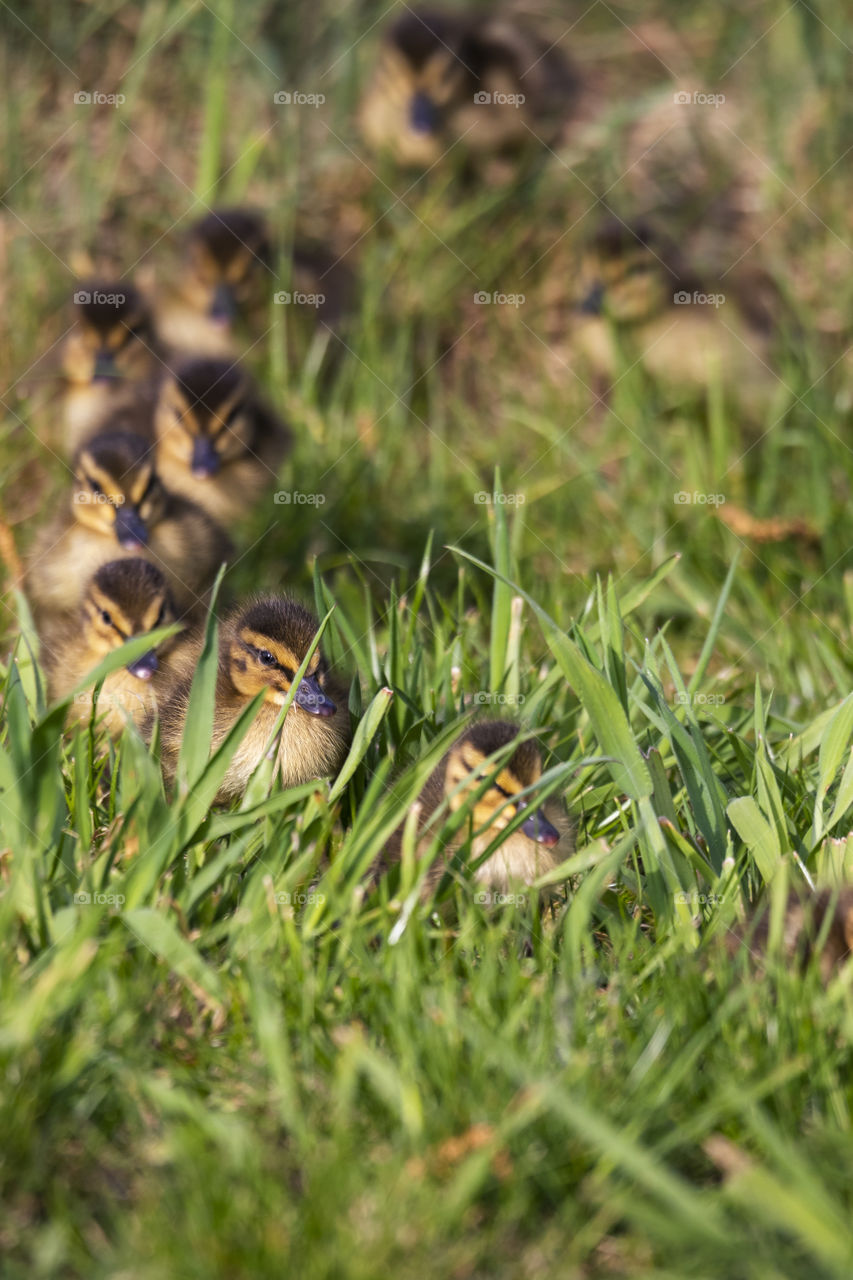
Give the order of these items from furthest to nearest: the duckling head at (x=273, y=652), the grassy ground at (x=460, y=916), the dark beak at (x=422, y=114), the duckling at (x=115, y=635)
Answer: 1. the dark beak at (x=422, y=114)
2. the duckling at (x=115, y=635)
3. the duckling head at (x=273, y=652)
4. the grassy ground at (x=460, y=916)

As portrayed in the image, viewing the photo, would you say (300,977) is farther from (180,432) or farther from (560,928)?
(180,432)

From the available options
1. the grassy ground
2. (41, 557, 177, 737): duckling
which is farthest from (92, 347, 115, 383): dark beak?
(41, 557, 177, 737): duckling

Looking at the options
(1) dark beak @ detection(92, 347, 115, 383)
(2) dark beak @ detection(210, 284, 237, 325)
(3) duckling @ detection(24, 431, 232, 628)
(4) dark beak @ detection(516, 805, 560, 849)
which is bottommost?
(3) duckling @ detection(24, 431, 232, 628)

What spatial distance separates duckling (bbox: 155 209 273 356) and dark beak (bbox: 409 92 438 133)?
88cm

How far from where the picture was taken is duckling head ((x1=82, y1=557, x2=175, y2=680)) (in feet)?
10.9

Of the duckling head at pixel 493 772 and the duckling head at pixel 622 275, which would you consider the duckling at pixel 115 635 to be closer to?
the duckling head at pixel 493 772

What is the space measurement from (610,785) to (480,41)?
482 cm

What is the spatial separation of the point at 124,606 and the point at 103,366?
2.02m

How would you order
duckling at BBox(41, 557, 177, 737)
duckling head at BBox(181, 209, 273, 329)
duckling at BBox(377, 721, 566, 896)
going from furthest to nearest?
1. duckling head at BBox(181, 209, 273, 329)
2. duckling at BBox(41, 557, 177, 737)
3. duckling at BBox(377, 721, 566, 896)

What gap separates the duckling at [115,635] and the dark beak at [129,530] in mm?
370

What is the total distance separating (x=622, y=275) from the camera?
577cm

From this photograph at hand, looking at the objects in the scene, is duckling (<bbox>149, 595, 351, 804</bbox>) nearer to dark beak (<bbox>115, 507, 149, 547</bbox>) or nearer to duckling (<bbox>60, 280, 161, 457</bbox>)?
dark beak (<bbox>115, 507, 149, 547</bbox>)

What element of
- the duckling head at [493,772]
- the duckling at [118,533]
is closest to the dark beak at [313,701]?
the duckling head at [493,772]

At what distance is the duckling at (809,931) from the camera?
2332 mm
